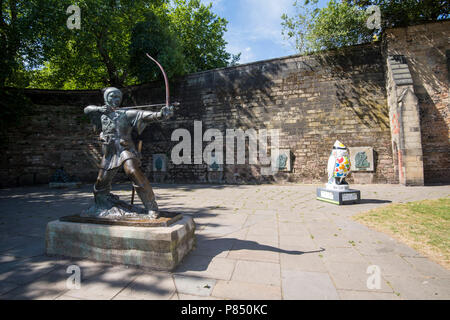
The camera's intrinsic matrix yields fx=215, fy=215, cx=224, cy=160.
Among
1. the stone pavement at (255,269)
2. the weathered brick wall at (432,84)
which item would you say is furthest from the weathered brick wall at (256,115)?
the stone pavement at (255,269)

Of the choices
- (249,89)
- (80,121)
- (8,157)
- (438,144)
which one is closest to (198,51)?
(249,89)

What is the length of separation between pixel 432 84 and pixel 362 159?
3.97 m

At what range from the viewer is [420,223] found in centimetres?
383

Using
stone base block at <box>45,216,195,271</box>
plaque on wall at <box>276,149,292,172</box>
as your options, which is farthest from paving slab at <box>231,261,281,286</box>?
plaque on wall at <box>276,149,292,172</box>

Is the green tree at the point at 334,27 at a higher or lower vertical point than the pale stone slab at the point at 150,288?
higher

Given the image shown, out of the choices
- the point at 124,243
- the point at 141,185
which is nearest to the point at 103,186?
the point at 141,185

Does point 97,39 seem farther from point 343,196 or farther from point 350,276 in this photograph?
point 350,276

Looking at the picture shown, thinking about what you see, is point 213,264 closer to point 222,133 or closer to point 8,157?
point 222,133

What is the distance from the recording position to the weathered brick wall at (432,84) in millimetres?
8570

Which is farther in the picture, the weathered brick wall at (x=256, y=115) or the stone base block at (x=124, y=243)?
the weathered brick wall at (x=256, y=115)

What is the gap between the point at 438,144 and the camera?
8.60m

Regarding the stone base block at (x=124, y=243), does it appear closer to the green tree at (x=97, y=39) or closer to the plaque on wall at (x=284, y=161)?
the plaque on wall at (x=284, y=161)

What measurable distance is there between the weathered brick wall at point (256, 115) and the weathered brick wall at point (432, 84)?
1.15 m

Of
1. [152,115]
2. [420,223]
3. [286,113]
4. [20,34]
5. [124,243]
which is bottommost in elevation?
[420,223]
